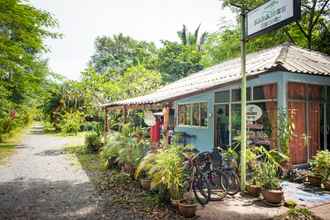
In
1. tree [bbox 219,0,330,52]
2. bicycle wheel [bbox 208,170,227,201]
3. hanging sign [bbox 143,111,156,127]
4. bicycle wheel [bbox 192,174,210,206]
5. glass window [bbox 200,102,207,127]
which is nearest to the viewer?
bicycle wheel [bbox 192,174,210,206]

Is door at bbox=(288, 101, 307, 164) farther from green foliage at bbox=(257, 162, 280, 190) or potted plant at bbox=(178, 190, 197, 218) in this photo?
potted plant at bbox=(178, 190, 197, 218)

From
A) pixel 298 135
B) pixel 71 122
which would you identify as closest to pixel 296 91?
pixel 298 135

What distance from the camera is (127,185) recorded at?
686cm

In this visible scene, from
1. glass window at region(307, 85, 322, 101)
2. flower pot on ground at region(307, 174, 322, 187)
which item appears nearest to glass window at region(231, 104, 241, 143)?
glass window at region(307, 85, 322, 101)

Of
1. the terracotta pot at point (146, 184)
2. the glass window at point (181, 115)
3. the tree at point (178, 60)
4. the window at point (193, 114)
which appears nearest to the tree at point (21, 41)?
the terracotta pot at point (146, 184)

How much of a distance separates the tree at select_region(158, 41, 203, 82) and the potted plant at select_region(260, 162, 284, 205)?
1005 inches

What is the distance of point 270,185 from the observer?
529 centimetres

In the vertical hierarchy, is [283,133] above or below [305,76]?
below

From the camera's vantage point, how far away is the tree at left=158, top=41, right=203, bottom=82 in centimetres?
3045

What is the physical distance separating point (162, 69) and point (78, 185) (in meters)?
26.0

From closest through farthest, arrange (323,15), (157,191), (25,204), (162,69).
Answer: (25,204) < (157,191) < (323,15) < (162,69)

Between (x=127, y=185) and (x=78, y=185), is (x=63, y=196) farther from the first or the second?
(x=127, y=185)

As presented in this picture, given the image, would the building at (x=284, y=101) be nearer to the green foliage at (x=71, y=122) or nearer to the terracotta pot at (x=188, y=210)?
the terracotta pot at (x=188, y=210)

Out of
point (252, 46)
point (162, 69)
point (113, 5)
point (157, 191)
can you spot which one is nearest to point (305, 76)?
point (157, 191)
